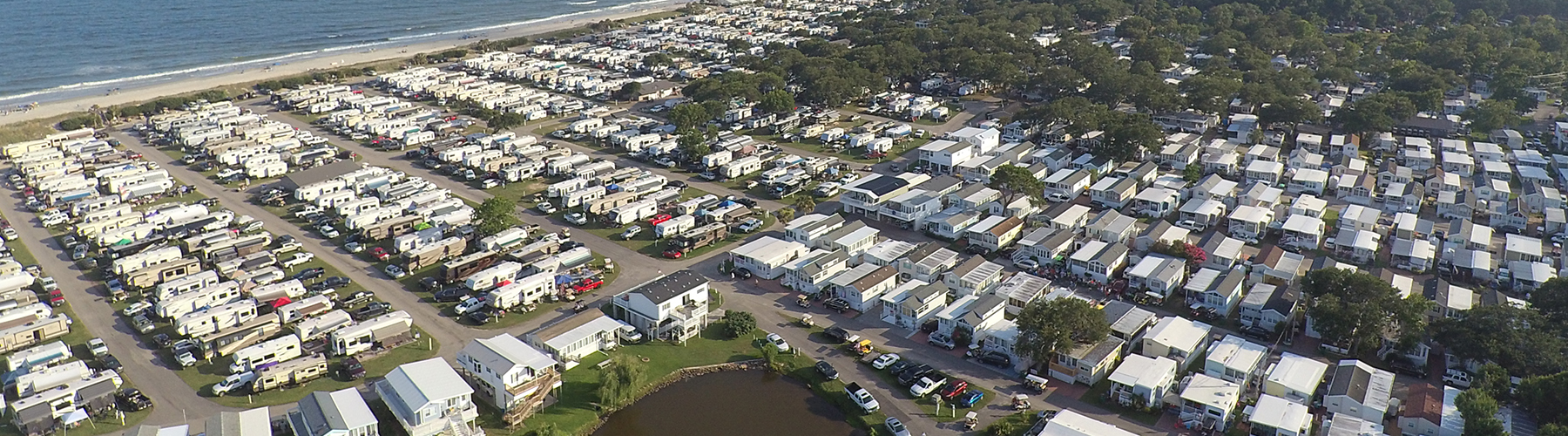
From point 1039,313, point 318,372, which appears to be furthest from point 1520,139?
point 318,372

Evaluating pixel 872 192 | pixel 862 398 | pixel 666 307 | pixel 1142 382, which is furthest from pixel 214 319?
pixel 1142 382

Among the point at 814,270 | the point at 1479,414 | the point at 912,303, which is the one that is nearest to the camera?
the point at 1479,414

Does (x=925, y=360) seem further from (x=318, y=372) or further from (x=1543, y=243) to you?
(x=1543, y=243)

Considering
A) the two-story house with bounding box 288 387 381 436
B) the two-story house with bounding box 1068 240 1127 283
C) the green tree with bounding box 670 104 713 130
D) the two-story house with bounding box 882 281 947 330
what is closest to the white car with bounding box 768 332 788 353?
the two-story house with bounding box 882 281 947 330

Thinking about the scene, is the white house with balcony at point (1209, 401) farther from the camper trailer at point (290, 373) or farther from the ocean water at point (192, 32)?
the ocean water at point (192, 32)

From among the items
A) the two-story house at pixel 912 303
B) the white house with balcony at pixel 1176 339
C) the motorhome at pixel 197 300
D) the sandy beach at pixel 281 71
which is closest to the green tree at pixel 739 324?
the two-story house at pixel 912 303

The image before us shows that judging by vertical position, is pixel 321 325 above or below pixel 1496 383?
above

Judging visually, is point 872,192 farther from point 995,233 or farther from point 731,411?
point 731,411
